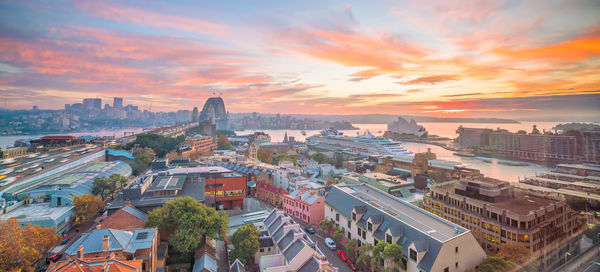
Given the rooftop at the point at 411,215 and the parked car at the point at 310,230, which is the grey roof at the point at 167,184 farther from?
the rooftop at the point at 411,215

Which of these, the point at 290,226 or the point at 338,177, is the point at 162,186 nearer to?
the point at 290,226

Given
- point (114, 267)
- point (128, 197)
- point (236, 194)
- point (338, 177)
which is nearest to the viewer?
point (114, 267)

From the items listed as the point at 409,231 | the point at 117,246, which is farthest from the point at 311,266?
the point at 117,246

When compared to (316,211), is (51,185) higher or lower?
higher

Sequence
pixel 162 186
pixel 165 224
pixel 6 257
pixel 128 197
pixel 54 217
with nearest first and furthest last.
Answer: pixel 6 257 < pixel 165 224 < pixel 54 217 < pixel 128 197 < pixel 162 186

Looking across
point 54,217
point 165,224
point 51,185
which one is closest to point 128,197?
point 54,217

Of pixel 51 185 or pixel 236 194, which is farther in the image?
pixel 236 194

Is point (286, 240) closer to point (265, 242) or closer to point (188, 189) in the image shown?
point (265, 242)

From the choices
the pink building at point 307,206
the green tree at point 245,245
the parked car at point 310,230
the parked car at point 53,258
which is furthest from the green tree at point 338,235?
the parked car at point 53,258
